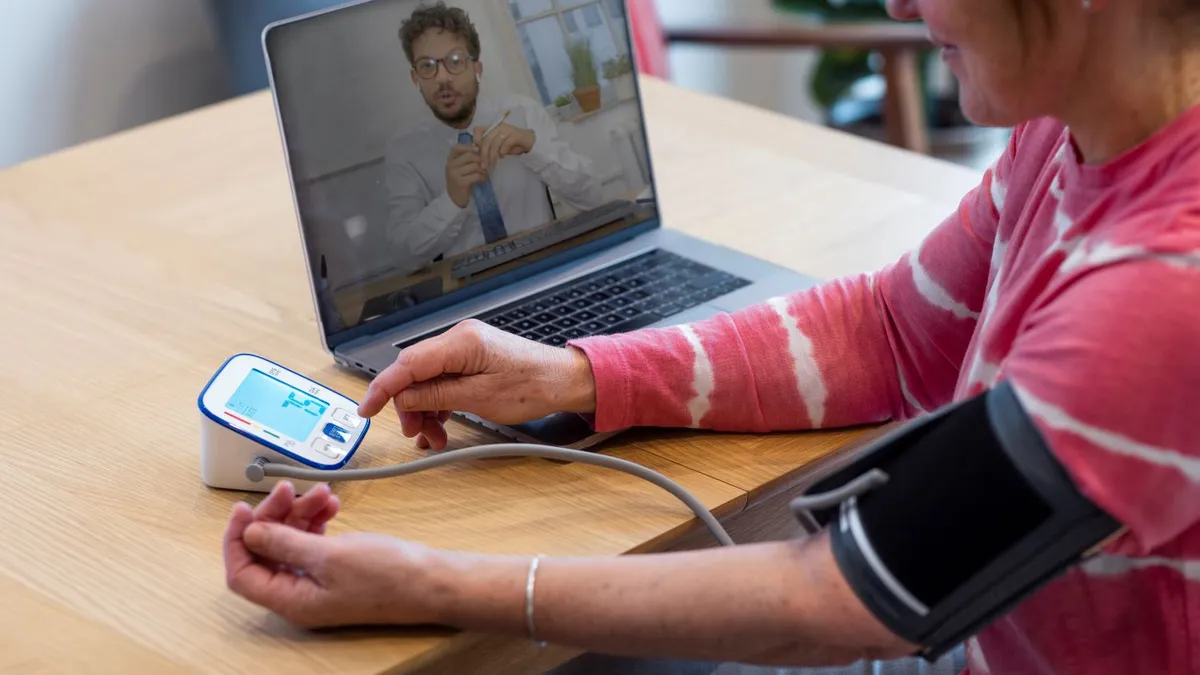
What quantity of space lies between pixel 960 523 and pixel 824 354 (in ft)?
1.11

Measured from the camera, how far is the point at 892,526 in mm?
741

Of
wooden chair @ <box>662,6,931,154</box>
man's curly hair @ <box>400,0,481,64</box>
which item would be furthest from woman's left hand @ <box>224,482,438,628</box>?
wooden chair @ <box>662,6,931,154</box>

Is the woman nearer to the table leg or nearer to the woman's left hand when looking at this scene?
the woman's left hand

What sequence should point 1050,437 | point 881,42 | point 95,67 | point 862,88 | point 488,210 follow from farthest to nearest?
point 862,88
point 95,67
point 881,42
point 488,210
point 1050,437

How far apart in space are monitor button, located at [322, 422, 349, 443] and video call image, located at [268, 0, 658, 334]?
0.14m

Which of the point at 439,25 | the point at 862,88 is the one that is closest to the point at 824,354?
the point at 439,25

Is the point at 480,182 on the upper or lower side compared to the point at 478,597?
upper

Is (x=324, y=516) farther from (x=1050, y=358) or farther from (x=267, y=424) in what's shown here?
(x=1050, y=358)

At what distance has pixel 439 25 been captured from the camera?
1.12 meters

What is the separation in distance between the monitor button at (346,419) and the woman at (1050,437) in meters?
0.12

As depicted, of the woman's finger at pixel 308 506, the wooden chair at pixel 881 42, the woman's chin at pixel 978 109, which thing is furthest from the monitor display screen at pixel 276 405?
the wooden chair at pixel 881 42

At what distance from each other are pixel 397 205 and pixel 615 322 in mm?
199

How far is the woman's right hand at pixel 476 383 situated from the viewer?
978 mm

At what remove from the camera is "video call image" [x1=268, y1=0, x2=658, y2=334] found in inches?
42.1
